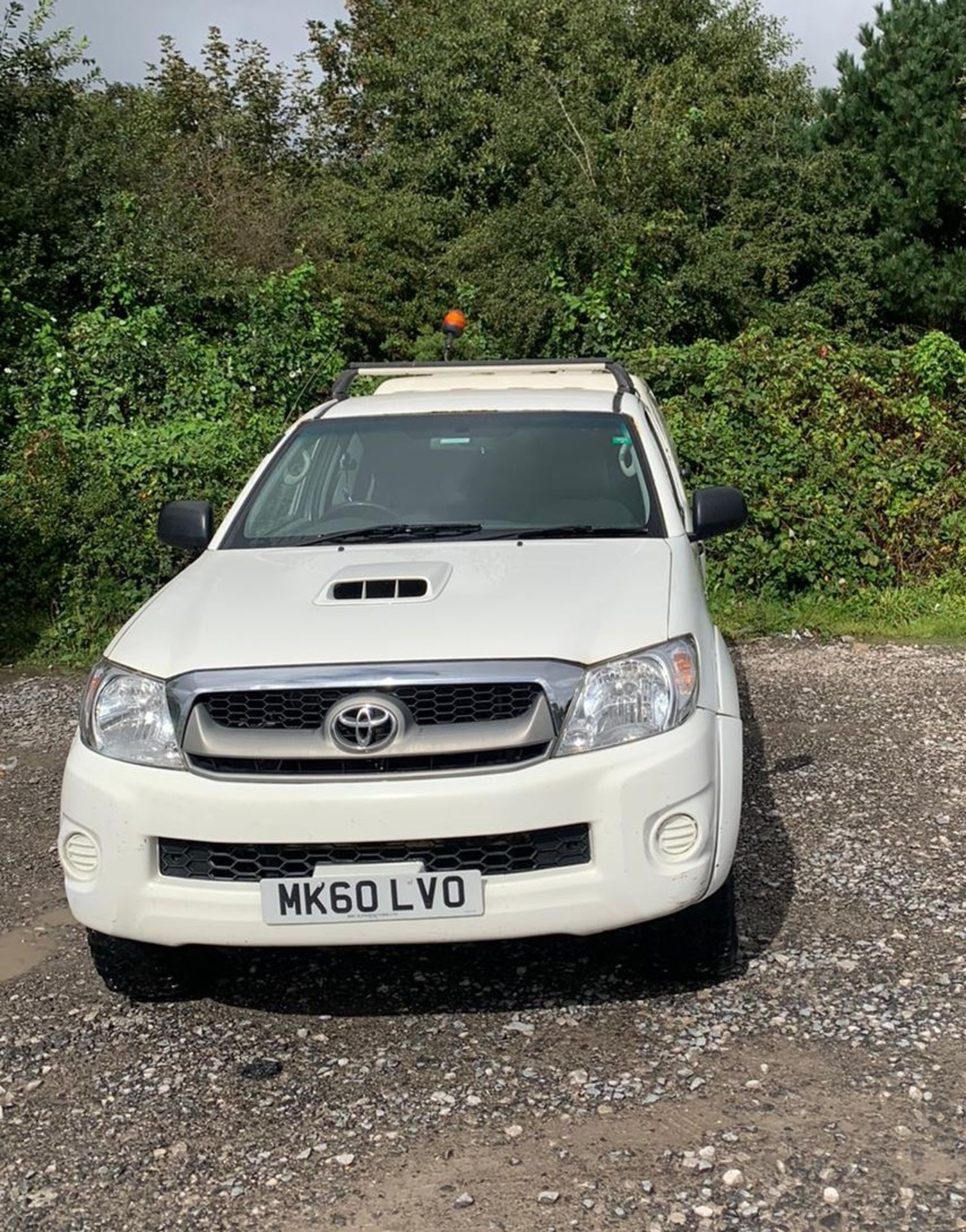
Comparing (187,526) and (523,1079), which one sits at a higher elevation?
(187,526)

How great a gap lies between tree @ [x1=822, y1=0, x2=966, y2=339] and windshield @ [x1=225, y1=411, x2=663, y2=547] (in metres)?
14.9

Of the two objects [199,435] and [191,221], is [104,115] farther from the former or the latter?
[199,435]

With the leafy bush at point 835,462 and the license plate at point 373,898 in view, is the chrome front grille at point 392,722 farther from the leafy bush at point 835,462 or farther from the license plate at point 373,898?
the leafy bush at point 835,462

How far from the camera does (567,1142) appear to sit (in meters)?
3.12

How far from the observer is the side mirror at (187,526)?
4.89 metres

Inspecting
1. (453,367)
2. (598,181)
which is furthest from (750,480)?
(598,181)

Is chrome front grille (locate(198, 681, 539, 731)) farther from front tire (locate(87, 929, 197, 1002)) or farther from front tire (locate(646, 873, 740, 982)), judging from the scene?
front tire (locate(87, 929, 197, 1002))

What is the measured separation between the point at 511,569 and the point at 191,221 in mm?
12535

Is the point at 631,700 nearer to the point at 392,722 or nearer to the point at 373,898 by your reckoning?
the point at 392,722

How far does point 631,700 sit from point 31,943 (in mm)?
2369

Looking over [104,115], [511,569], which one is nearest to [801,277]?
[104,115]

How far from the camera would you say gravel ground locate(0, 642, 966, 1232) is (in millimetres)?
2918

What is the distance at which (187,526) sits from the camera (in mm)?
4895

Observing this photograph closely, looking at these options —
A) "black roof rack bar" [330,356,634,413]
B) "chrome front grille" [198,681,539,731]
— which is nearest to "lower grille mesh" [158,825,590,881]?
"chrome front grille" [198,681,539,731]
